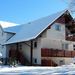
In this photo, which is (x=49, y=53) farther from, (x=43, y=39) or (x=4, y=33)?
(x=4, y=33)

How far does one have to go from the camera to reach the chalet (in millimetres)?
33594

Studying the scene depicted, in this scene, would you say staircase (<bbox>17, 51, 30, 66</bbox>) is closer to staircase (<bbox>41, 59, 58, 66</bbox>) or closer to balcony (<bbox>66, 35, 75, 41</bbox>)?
staircase (<bbox>41, 59, 58, 66</bbox>)

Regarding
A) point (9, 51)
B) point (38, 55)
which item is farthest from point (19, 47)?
point (38, 55)

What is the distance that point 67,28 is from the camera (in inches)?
1527

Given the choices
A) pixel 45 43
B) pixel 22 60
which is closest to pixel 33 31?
pixel 45 43

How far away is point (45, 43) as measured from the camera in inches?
1377

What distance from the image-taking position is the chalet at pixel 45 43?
Answer: 3359 cm

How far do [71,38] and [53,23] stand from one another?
4.82 m

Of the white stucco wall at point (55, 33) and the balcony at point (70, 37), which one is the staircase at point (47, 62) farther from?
the balcony at point (70, 37)

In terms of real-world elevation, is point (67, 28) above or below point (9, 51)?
above

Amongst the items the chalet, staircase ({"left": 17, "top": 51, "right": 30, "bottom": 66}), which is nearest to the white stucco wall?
the chalet

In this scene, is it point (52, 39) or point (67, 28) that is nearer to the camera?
point (52, 39)

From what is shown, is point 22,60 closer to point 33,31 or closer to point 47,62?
point 47,62

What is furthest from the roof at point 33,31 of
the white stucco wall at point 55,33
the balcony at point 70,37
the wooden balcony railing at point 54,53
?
the balcony at point 70,37
